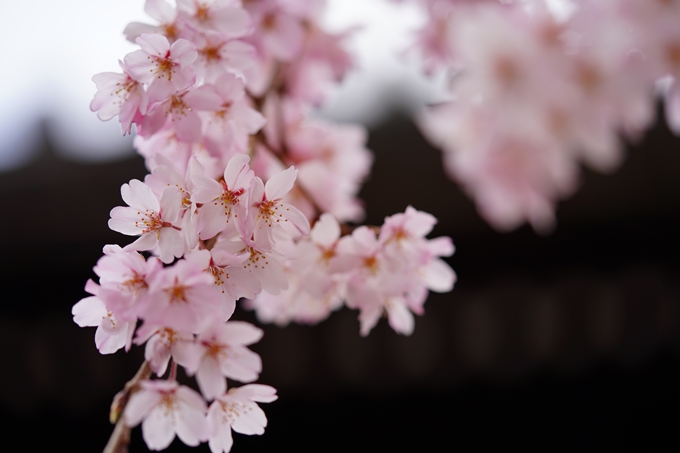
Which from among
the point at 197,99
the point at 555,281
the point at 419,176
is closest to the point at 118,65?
the point at 197,99

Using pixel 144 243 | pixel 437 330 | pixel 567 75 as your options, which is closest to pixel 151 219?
pixel 144 243

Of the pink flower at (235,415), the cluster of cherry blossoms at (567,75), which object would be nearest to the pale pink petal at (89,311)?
the pink flower at (235,415)

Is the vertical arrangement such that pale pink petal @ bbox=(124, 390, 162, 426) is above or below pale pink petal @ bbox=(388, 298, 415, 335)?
below

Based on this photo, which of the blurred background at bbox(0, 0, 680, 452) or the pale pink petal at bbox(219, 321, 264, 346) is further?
the blurred background at bbox(0, 0, 680, 452)

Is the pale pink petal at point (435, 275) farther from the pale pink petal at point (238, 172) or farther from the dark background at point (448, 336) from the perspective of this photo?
the dark background at point (448, 336)

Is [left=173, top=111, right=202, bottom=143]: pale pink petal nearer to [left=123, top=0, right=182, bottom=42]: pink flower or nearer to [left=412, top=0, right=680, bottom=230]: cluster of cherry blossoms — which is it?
[left=123, top=0, right=182, bottom=42]: pink flower

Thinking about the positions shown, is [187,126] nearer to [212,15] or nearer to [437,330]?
[212,15]

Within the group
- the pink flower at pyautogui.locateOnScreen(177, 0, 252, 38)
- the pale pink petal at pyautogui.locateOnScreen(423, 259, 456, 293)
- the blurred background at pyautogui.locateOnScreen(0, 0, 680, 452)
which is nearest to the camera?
the pink flower at pyautogui.locateOnScreen(177, 0, 252, 38)

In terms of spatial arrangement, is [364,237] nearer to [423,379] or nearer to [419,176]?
[419,176]

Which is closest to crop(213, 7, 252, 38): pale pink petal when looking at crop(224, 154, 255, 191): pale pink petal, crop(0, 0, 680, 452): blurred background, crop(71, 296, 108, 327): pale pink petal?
crop(224, 154, 255, 191): pale pink petal
